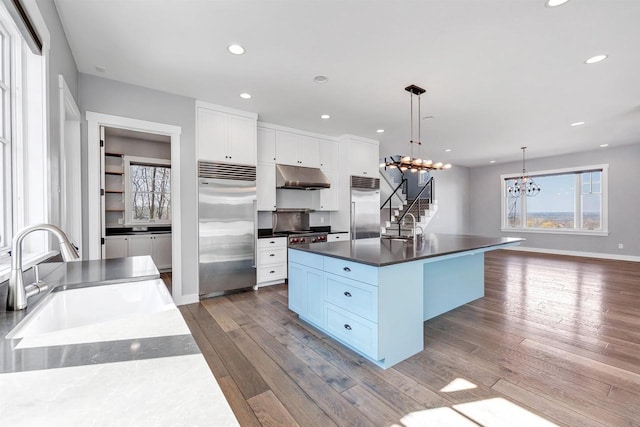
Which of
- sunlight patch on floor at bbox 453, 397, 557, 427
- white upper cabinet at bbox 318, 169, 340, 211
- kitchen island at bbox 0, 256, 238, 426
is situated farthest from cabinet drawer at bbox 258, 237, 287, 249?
kitchen island at bbox 0, 256, 238, 426

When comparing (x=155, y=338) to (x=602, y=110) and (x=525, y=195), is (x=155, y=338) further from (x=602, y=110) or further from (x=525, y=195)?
(x=525, y=195)

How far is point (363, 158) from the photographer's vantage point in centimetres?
582

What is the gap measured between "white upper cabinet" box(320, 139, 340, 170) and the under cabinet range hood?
28 centimetres

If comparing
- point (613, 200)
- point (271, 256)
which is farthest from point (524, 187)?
point (271, 256)

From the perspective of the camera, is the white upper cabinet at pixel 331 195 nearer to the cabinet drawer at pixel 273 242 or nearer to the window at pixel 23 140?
the cabinet drawer at pixel 273 242

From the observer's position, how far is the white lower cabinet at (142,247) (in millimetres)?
4984

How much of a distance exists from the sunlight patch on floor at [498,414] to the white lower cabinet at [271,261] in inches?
130

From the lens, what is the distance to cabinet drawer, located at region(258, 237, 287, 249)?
14.9 ft

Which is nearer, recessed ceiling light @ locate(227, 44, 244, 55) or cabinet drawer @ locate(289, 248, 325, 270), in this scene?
recessed ceiling light @ locate(227, 44, 244, 55)

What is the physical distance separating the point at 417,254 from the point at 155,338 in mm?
2142

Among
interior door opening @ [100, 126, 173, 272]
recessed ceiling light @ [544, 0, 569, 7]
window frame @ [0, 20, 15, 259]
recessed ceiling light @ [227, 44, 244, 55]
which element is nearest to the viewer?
window frame @ [0, 20, 15, 259]

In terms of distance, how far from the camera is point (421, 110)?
4.27m

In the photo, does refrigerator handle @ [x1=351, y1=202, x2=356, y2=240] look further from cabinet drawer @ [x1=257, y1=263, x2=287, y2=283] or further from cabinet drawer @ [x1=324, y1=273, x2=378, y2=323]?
cabinet drawer @ [x1=324, y1=273, x2=378, y2=323]

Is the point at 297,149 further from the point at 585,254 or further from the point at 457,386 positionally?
the point at 585,254
